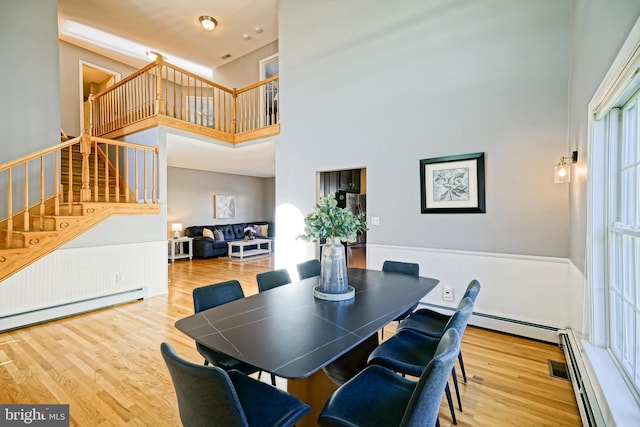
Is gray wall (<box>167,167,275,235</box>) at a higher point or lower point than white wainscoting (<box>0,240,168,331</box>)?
higher

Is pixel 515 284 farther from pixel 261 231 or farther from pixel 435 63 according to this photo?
pixel 261 231

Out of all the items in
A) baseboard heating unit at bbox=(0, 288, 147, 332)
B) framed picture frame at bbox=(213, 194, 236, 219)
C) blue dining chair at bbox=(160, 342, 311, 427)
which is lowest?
baseboard heating unit at bbox=(0, 288, 147, 332)

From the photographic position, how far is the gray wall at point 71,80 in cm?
644

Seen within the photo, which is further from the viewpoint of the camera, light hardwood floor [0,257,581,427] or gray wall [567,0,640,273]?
light hardwood floor [0,257,581,427]

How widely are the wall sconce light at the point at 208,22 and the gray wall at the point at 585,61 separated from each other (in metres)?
5.78

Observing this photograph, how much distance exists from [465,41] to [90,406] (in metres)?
4.77

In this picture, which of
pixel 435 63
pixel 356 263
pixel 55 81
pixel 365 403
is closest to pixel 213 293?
pixel 365 403

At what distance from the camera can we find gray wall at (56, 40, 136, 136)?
6438 millimetres

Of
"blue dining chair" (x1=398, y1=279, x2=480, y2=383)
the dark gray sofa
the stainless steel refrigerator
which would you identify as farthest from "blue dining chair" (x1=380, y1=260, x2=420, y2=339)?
the dark gray sofa

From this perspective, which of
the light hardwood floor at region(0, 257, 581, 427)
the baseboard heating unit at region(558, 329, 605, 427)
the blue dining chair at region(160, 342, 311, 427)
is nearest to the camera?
the blue dining chair at region(160, 342, 311, 427)

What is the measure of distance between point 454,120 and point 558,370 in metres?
2.60

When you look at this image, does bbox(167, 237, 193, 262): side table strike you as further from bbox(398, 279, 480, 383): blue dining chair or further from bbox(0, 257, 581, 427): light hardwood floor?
bbox(398, 279, 480, 383): blue dining chair

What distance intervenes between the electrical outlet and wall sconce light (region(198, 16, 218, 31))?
6.37 meters

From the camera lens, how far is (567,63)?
2828mm
